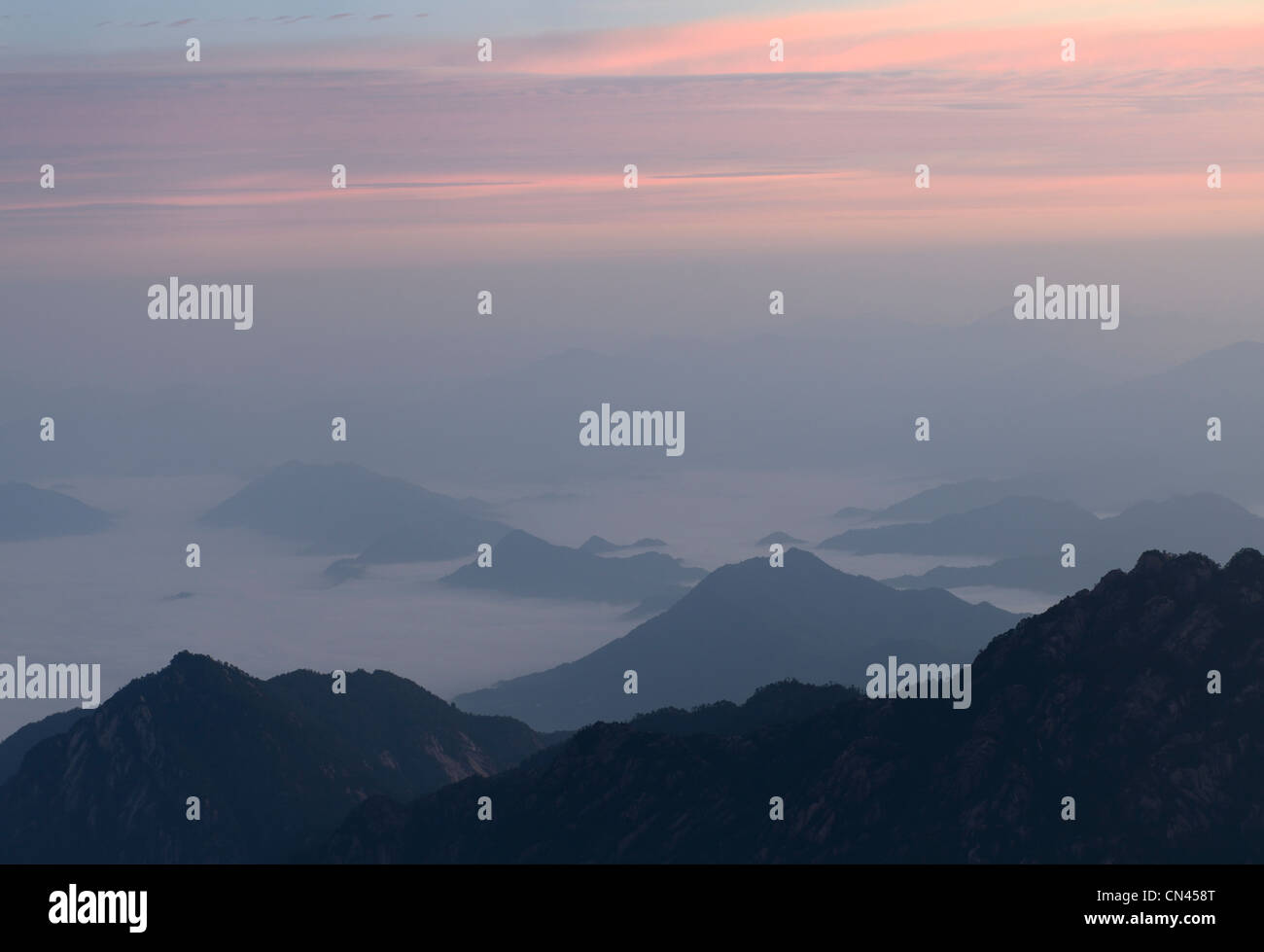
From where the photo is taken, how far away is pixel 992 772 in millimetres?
101312

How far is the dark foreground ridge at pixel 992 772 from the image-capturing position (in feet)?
316

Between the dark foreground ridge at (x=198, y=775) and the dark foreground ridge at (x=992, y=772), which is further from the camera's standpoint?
the dark foreground ridge at (x=198, y=775)

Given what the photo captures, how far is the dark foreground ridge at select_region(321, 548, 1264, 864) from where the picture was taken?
96.2 m

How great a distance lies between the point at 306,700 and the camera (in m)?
174

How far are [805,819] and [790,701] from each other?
113ft

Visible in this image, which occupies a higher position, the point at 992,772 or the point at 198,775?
the point at 992,772

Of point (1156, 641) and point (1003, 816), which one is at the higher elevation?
point (1156, 641)

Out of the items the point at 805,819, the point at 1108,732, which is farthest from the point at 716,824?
the point at 1108,732

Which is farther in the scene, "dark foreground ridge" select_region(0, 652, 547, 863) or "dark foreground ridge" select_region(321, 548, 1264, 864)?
"dark foreground ridge" select_region(0, 652, 547, 863)

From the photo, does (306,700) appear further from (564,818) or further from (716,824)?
(716,824)

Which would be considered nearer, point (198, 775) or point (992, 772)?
point (992, 772)

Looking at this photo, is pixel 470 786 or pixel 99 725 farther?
pixel 99 725
